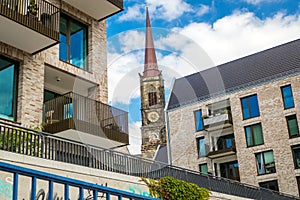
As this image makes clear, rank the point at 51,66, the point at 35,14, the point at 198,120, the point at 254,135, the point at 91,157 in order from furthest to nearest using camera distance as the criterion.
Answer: the point at 198,120 < the point at 254,135 < the point at 51,66 < the point at 35,14 < the point at 91,157

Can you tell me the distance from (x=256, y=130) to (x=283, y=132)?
225cm

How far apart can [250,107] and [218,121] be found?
2671 mm

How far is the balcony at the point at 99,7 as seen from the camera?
723 inches

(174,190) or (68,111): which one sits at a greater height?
(68,111)

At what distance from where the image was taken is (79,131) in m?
16.2

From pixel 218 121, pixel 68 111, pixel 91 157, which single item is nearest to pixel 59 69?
pixel 68 111

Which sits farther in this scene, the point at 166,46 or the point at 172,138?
the point at 172,138

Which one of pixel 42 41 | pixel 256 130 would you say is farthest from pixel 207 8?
pixel 42 41

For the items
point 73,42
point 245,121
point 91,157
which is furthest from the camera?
point 245,121

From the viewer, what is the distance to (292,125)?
32.4 meters

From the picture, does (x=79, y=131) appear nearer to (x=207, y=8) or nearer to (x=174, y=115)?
(x=207, y=8)

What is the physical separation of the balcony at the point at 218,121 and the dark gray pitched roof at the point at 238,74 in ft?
7.41

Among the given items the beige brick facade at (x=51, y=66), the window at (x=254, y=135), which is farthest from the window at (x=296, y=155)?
the beige brick facade at (x=51, y=66)

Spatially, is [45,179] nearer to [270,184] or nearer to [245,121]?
[270,184]
